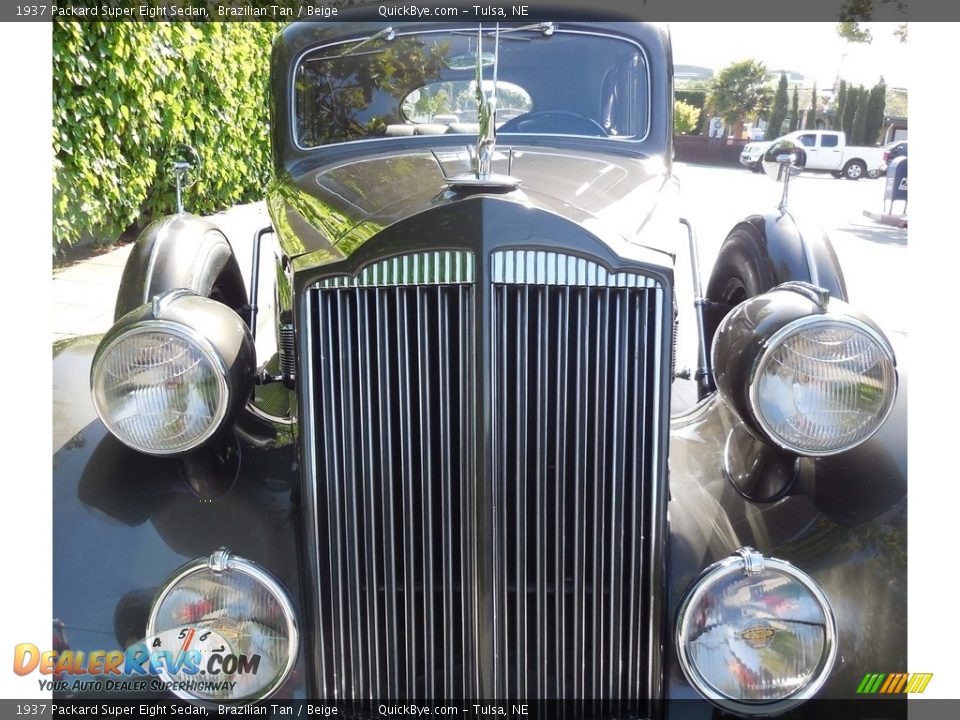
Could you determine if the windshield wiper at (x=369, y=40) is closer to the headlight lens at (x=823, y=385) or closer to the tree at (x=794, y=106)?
the headlight lens at (x=823, y=385)

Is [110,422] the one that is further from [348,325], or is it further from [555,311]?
[555,311]

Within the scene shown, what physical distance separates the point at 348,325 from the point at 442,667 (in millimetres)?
813

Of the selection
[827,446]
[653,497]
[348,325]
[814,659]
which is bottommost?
[814,659]

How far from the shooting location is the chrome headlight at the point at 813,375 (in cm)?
180

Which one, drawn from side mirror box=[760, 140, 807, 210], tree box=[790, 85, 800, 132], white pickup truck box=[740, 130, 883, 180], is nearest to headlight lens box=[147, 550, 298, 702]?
side mirror box=[760, 140, 807, 210]

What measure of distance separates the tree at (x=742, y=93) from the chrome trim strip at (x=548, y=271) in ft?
36.5

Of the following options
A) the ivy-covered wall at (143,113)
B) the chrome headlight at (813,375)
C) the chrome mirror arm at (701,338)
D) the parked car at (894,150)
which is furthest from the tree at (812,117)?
the chrome headlight at (813,375)

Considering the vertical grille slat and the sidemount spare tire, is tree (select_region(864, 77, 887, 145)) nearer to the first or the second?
the sidemount spare tire

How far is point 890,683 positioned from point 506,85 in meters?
2.25

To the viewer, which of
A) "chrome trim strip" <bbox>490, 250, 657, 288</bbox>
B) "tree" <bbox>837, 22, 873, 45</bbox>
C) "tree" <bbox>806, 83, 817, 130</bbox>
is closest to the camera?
"chrome trim strip" <bbox>490, 250, 657, 288</bbox>

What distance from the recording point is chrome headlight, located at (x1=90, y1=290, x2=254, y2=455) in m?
1.83

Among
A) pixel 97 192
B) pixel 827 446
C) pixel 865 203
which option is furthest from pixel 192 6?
pixel 865 203

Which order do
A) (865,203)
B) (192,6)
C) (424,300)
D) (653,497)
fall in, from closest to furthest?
1. (424,300)
2. (653,497)
3. (192,6)
4. (865,203)

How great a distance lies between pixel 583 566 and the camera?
1839 millimetres
